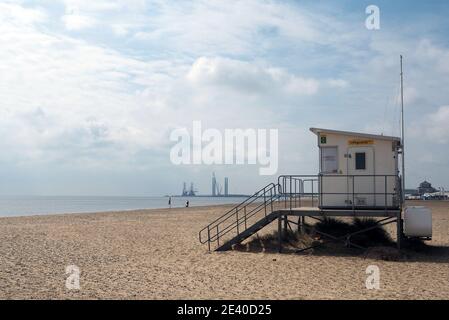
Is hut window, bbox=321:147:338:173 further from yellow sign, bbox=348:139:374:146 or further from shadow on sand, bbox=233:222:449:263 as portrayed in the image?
shadow on sand, bbox=233:222:449:263

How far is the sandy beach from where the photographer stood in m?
11.5

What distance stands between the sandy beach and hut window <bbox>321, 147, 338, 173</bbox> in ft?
9.03

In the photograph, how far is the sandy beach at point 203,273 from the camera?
1148 centimetres

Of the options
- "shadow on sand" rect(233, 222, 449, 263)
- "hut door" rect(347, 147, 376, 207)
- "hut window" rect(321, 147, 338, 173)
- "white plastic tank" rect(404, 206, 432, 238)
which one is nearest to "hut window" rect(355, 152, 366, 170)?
"hut door" rect(347, 147, 376, 207)

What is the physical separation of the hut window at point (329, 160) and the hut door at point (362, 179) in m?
0.55

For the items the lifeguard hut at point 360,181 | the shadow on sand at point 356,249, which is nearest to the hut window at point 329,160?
the lifeguard hut at point 360,181

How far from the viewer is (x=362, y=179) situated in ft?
57.1

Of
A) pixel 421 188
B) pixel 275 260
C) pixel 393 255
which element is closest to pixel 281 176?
pixel 275 260

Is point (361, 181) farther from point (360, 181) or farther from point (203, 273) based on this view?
point (203, 273)

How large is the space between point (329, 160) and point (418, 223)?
3.44 metres

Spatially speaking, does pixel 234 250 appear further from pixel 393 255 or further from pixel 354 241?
pixel 393 255

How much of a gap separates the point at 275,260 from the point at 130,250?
6.11 metres

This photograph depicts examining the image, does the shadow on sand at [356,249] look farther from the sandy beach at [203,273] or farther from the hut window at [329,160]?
the hut window at [329,160]
